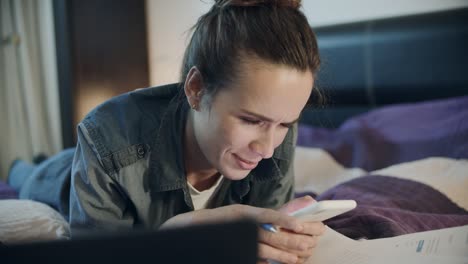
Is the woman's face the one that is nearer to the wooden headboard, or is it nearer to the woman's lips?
the woman's lips

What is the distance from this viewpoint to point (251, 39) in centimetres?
76

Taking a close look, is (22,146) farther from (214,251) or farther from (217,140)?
(214,251)

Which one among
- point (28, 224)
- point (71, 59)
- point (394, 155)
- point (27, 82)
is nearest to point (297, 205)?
point (28, 224)

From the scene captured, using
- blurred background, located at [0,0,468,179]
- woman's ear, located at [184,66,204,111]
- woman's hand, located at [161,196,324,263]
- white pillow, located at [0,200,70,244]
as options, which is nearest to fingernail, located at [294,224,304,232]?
woman's hand, located at [161,196,324,263]

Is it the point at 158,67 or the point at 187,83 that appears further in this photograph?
the point at 158,67

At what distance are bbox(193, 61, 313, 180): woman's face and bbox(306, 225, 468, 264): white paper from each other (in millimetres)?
187

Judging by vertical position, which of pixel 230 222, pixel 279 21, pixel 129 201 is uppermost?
pixel 279 21

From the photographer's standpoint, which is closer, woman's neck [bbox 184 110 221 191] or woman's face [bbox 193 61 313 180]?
woman's face [bbox 193 61 313 180]

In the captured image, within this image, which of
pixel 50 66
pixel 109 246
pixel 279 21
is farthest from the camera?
pixel 50 66

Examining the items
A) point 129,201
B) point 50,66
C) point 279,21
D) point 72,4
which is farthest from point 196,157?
point 50,66

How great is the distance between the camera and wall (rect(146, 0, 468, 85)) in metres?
1.82

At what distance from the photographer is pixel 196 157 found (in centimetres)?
99

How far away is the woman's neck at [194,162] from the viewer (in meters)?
0.98

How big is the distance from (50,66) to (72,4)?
0.44 m
